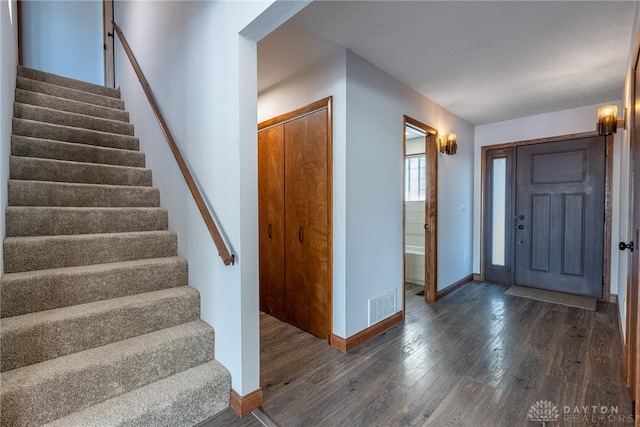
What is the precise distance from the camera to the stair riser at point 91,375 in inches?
52.5

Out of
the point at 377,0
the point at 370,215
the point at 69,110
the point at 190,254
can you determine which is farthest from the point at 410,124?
the point at 69,110

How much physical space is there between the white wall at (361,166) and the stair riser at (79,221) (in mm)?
1558

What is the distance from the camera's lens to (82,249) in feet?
6.57

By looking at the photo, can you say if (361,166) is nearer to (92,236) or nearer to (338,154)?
(338,154)

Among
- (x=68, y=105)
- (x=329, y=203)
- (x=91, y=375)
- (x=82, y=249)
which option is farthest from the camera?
(x=68, y=105)

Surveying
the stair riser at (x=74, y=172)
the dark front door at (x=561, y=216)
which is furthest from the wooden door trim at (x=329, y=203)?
the dark front door at (x=561, y=216)

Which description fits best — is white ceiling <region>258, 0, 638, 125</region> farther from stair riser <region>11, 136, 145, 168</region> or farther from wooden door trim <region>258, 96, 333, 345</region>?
stair riser <region>11, 136, 145, 168</region>

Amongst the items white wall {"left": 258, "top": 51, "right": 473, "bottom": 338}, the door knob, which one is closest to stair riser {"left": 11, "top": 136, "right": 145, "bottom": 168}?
white wall {"left": 258, "top": 51, "right": 473, "bottom": 338}

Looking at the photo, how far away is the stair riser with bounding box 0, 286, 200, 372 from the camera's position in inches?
57.9

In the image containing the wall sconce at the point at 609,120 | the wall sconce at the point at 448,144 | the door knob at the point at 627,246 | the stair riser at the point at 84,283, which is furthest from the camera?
the wall sconce at the point at 448,144

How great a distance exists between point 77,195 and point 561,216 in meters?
5.41

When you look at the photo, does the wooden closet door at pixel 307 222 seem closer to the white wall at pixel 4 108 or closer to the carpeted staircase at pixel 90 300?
the carpeted staircase at pixel 90 300

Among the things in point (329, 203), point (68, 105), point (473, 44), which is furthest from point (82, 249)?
point (473, 44)

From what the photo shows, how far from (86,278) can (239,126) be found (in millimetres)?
1327
